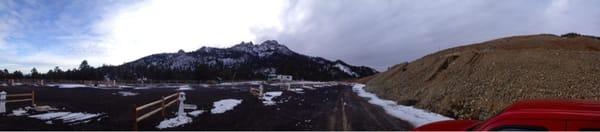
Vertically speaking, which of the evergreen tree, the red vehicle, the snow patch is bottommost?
the snow patch

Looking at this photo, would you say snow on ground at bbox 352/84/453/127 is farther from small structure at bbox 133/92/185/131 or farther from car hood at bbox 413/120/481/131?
car hood at bbox 413/120/481/131

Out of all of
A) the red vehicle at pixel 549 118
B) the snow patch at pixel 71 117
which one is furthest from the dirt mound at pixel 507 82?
the red vehicle at pixel 549 118

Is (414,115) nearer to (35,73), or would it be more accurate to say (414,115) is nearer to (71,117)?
(71,117)

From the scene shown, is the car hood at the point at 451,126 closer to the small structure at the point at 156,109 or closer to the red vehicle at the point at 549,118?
the red vehicle at the point at 549,118

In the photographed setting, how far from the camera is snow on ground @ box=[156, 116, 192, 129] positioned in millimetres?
15534

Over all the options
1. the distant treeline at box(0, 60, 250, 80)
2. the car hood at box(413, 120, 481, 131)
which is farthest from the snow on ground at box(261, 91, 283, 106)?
the distant treeline at box(0, 60, 250, 80)

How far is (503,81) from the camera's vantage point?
24.1m

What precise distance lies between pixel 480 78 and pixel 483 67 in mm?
3437

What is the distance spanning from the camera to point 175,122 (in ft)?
54.0

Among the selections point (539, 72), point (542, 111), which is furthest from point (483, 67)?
point (542, 111)

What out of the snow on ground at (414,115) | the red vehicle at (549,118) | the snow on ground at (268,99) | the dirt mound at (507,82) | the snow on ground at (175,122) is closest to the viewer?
the red vehicle at (549,118)

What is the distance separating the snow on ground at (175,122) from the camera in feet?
51.0

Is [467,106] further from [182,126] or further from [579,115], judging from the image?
[579,115]

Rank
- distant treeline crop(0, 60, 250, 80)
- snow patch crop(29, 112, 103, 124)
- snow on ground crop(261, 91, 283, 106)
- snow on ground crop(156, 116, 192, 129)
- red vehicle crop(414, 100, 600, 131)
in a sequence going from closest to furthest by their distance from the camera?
red vehicle crop(414, 100, 600, 131) → snow on ground crop(156, 116, 192, 129) → snow patch crop(29, 112, 103, 124) → snow on ground crop(261, 91, 283, 106) → distant treeline crop(0, 60, 250, 80)
